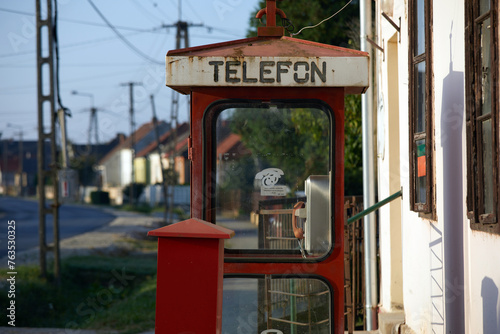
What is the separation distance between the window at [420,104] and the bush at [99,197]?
203 ft

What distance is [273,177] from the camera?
4.83m

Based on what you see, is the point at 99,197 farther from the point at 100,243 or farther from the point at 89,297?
the point at 89,297

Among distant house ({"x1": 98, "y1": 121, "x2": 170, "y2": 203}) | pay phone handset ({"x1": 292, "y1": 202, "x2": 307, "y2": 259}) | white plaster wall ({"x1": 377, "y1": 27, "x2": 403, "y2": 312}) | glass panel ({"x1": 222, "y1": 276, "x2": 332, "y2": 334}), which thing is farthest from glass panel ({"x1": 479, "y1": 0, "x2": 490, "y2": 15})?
distant house ({"x1": 98, "y1": 121, "x2": 170, "y2": 203})

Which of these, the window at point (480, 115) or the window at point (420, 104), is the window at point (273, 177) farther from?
the window at point (480, 115)

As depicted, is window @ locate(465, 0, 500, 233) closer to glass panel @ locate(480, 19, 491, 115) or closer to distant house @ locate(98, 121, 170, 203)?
glass panel @ locate(480, 19, 491, 115)

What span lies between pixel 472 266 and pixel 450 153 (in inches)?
30.8

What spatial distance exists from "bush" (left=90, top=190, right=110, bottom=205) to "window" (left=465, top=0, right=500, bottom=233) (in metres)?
63.4

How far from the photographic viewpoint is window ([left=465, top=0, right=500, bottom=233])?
3611mm

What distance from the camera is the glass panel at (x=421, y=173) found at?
16.7 feet

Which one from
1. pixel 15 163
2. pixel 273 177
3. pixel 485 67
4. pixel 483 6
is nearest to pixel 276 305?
pixel 273 177

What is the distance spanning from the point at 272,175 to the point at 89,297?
9.66 m

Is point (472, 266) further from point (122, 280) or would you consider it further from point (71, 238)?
point (71, 238)

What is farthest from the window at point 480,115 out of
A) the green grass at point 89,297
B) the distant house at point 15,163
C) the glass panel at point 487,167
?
the distant house at point 15,163

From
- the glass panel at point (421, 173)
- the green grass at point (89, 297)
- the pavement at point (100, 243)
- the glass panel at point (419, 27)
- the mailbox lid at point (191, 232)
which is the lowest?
the green grass at point (89, 297)
